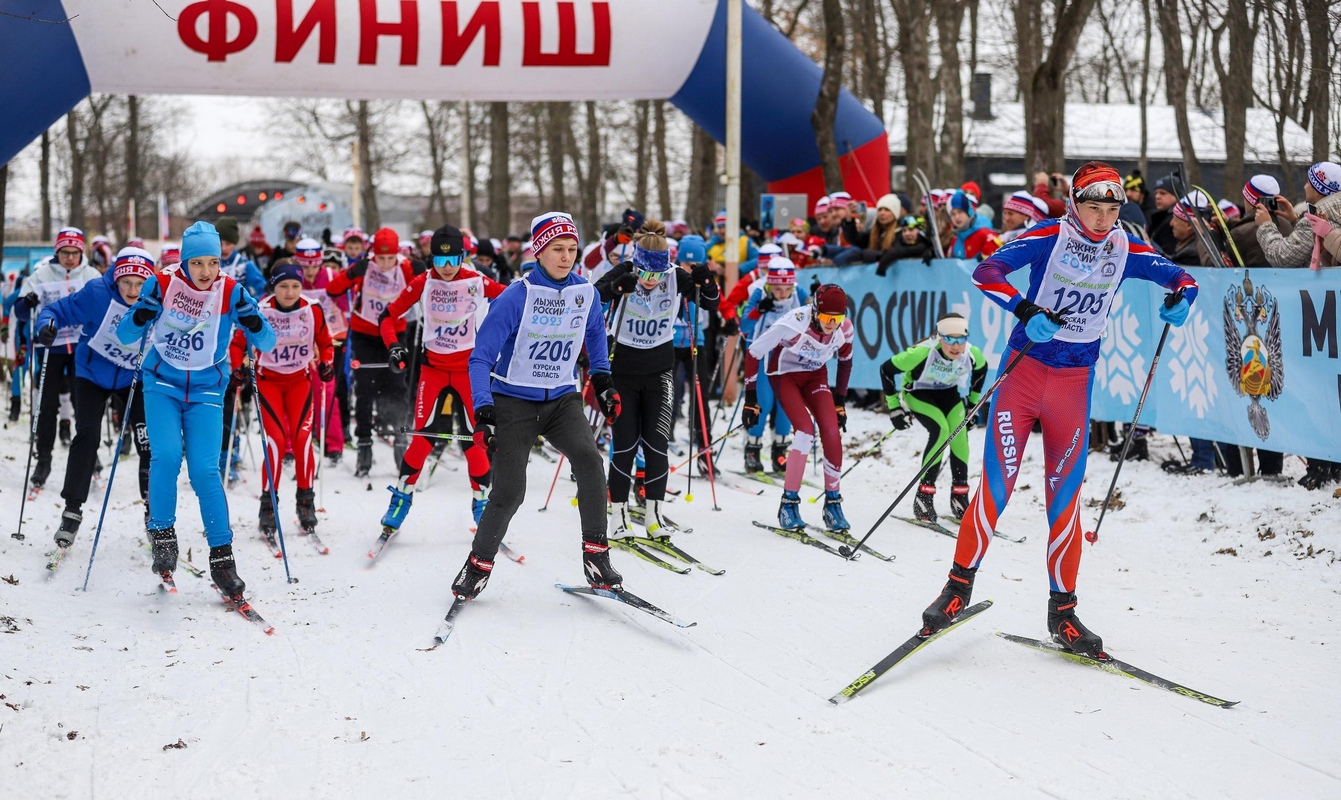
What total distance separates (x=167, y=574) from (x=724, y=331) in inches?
170

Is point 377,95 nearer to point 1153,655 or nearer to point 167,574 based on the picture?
point 167,574

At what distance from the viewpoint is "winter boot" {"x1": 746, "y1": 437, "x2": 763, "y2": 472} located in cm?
1105

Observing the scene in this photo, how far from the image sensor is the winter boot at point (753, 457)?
1105 centimetres

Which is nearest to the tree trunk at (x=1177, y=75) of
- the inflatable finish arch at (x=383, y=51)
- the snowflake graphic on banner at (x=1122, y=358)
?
the inflatable finish arch at (x=383, y=51)

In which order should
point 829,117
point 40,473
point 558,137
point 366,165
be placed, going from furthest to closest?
1. point 366,165
2. point 558,137
3. point 829,117
4. point 40,473

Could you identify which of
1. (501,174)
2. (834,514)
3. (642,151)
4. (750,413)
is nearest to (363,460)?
(750,413)

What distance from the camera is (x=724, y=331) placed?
30.2 ft

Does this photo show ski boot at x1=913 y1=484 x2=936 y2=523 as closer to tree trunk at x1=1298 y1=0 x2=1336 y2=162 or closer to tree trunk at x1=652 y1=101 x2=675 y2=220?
tree trunk at x1=1298 y1=0 x2=1336 y2=162

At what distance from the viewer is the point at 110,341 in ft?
25.3

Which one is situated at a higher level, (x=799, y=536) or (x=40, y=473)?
(x=40, y=473)

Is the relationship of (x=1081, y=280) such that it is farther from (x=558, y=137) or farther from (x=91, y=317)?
(x=558, y=137)

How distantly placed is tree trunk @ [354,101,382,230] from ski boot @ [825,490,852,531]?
29838mm

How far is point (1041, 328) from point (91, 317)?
18.9 ft

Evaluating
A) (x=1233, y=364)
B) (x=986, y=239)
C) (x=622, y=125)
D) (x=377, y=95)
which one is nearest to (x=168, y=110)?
(x=622, y=125)
